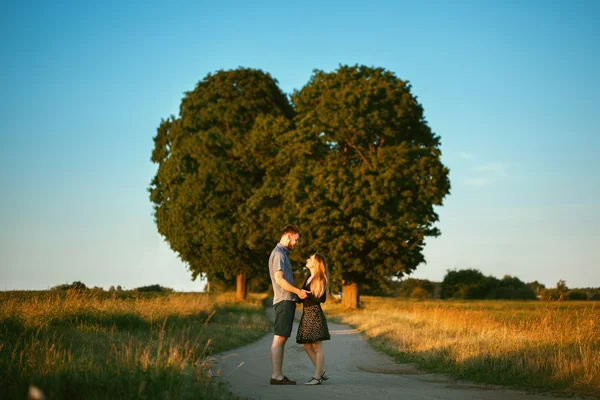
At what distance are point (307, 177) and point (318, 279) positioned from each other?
891 inches

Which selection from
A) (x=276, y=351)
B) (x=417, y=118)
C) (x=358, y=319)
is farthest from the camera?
(x=417, y=118)

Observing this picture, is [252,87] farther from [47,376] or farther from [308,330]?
[47,376]

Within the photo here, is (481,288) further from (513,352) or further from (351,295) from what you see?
(513,352)

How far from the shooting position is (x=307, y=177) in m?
32.9

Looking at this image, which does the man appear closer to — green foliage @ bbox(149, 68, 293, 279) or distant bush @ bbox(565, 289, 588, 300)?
green foliage @ bbox(149, 68, 293, 279)

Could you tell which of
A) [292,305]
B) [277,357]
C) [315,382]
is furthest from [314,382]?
[292,305]

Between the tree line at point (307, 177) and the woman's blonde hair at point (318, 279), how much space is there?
20487mm

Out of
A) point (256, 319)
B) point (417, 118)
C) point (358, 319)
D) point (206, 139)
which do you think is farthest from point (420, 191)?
point (206, 139)

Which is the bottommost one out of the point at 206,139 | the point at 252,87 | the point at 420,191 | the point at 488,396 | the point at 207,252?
the point at 488,396

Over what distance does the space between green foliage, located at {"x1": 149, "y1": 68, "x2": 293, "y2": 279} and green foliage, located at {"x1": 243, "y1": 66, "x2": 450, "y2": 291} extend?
3.39 meters

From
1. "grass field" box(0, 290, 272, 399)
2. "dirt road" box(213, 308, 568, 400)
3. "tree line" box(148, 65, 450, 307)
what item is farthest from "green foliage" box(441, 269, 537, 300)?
"dirt road" box(213, 308, 568, 400)

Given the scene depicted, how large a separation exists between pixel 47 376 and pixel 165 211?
3595cm

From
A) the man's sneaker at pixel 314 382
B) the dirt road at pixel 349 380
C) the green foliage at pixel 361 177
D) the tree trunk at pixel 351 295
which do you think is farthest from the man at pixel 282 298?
the tree trunk at pixel 351 295

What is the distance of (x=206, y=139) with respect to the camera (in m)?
39.5
